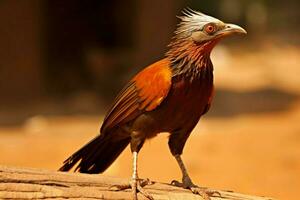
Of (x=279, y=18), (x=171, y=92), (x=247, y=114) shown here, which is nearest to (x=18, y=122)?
(x=247, y=114)

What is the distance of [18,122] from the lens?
10617mm

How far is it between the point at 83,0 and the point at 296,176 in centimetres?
755

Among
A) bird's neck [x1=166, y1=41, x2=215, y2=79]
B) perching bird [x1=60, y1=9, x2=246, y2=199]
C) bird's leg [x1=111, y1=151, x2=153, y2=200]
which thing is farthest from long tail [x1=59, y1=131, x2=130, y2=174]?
bird's neck [x1=166, y1=41, x2=215, y2=79]

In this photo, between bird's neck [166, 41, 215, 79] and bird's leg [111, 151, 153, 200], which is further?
bird's neck [166, 41, 215, 79]

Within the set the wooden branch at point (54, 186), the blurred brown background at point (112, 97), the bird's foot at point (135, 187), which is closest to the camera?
the wooden branch at point (54, 186)

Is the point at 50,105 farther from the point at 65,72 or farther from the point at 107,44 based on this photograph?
the point at 107,44

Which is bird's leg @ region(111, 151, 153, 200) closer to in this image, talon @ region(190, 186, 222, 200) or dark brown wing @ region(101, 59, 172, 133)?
talon @ region(190, 186, 222, 200)

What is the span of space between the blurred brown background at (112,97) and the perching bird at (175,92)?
140 inches

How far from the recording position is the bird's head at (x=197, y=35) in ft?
12.5

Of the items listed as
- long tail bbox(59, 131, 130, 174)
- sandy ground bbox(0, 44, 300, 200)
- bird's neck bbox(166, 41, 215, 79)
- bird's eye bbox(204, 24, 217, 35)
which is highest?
sandy ground bbox(0, 44, 300, 200)

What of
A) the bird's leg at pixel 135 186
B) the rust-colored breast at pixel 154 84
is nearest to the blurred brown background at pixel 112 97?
the rust-colored breast at pixel 154 84

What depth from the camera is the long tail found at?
4.20m

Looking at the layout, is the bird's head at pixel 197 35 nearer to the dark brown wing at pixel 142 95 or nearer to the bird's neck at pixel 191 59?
→ the bird's neck at pixel 191 59

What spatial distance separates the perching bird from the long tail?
3cm
